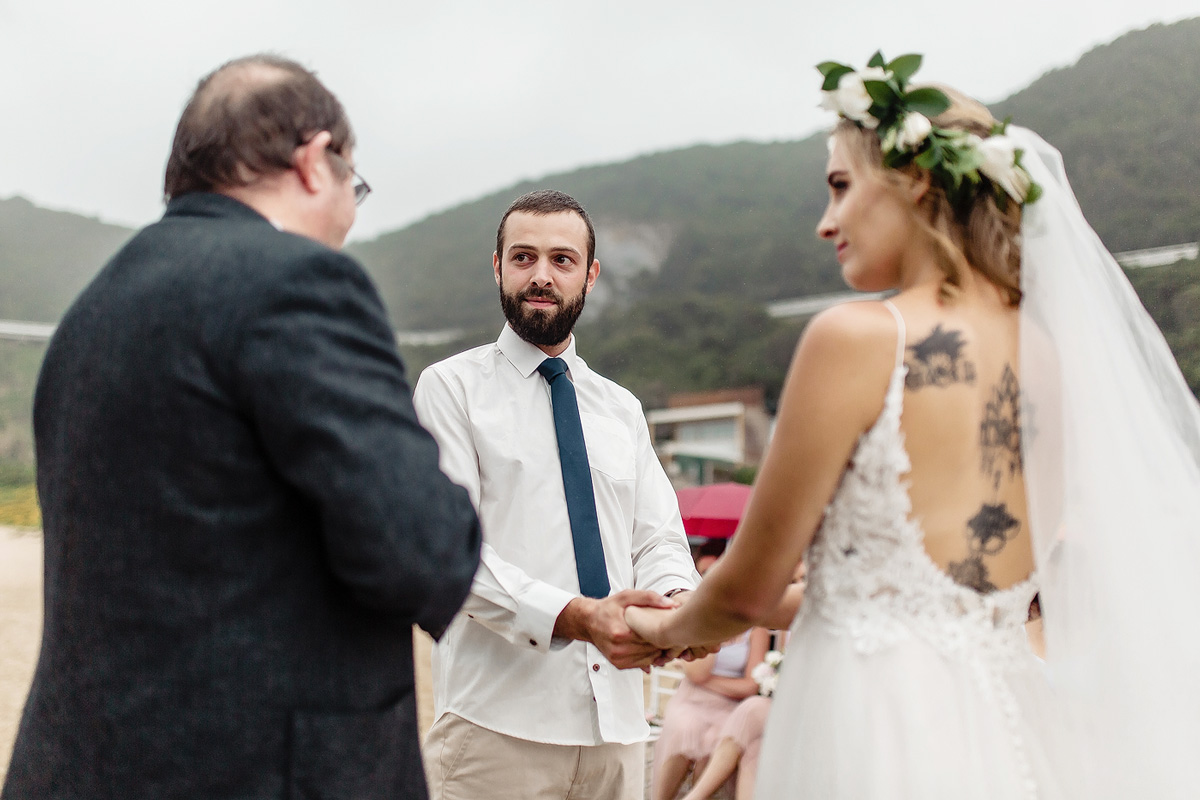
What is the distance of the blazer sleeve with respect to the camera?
1.30 m

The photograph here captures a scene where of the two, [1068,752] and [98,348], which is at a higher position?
[98,348]

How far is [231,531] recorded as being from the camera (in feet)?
4.38

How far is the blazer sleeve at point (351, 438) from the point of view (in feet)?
4.27

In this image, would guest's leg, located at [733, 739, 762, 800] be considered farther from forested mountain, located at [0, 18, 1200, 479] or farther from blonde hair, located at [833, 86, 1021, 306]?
forested mountain, located at [0, 18, 1200, 479]

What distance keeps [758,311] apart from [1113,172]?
22821 millimetres

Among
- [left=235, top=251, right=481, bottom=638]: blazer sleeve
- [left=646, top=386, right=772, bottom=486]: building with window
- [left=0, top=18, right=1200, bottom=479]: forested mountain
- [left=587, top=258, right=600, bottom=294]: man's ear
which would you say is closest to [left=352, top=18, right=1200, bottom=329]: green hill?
[left=0, top=18, right=1200, bottom=479]: forested mountain

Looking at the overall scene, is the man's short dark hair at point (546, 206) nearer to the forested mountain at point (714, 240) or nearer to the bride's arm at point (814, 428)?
the bride's arm at point (814, 428)

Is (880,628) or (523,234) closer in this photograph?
(880,628)

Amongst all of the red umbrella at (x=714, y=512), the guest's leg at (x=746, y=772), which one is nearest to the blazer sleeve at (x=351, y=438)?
the guest's leg at (x=746, y=772)

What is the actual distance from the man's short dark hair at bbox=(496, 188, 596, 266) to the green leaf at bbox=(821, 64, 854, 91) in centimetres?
118

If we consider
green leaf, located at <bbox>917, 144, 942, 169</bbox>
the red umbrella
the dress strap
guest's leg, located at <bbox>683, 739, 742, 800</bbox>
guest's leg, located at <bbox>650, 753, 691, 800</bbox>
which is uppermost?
green leaf, located at <bbox>917, 144, 942, 169</bbox>

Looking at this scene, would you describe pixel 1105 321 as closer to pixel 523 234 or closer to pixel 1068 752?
pixel 1068 752

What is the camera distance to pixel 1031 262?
1.80m

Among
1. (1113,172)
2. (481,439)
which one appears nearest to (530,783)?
(481,439)
